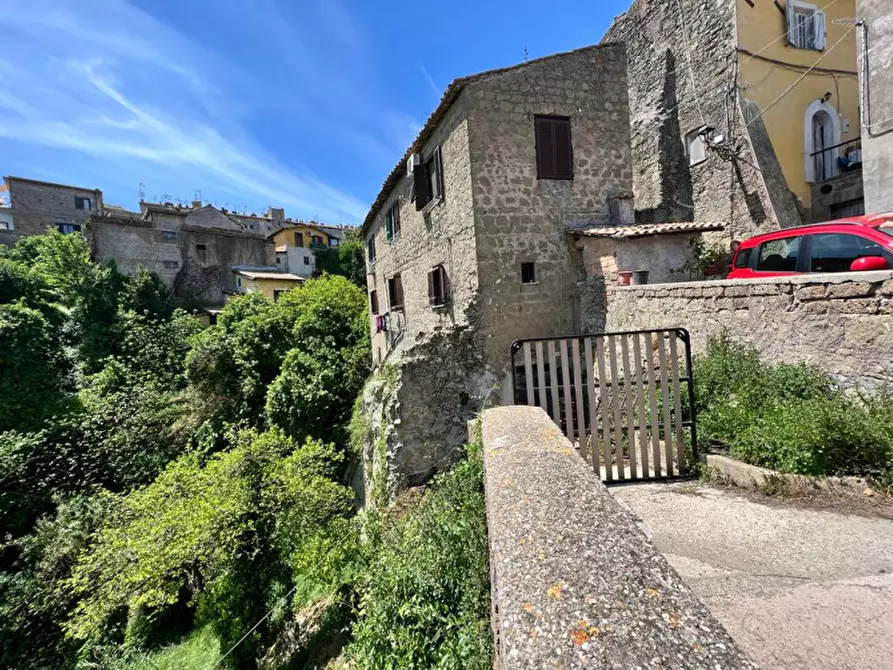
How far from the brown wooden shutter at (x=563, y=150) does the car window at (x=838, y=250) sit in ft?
16.9

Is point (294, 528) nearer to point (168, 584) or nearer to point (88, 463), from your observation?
point (168, 584)

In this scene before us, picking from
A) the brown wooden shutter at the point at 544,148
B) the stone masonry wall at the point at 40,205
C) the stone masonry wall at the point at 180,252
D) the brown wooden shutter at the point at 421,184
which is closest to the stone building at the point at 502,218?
the brown wooden shutter at the point at 544,148

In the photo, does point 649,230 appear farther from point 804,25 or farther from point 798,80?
point 804,25

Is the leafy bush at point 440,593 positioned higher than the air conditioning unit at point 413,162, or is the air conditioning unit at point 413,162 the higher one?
the air conditioning unit at point 413,162

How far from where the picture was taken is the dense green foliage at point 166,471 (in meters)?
8.72

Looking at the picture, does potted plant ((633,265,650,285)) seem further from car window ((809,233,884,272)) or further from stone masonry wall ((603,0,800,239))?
stone masonry wall ((603,0,800,239))

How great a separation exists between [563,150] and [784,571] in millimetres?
9245

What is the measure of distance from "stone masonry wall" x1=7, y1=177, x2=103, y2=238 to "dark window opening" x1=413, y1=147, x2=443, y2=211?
38830 millimetres

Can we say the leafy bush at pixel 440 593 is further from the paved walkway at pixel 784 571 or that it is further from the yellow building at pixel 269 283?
the yellow building at pixel 269 283

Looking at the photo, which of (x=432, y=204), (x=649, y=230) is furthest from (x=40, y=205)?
(x=649, y=230)

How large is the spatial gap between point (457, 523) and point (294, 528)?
22.4 ft

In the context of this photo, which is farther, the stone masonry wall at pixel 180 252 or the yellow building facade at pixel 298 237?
the yellow building facade at pixel 298 237

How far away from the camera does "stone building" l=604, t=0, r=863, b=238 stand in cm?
1141

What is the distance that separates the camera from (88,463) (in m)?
15.3
